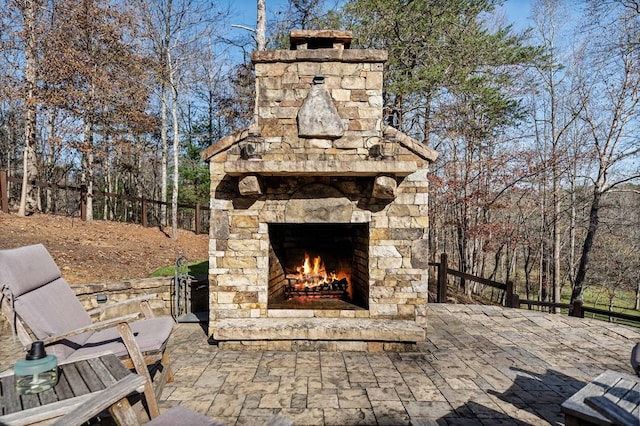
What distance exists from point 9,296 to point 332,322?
3174 millimetres

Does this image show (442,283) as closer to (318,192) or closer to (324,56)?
(318,192)

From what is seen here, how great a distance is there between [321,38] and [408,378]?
434cm

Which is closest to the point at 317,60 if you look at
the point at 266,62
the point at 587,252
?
the point at 266,62

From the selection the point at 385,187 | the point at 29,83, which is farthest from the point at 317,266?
the point at 29,83

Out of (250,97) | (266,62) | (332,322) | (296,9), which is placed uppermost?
(296,9)

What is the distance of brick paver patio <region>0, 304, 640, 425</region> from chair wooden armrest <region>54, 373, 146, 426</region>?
3.01 ft

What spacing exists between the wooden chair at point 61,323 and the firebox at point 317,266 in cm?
197

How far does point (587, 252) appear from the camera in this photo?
10.1 meters

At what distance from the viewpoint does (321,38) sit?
14.7 ft

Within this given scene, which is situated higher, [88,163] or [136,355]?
[88,163]

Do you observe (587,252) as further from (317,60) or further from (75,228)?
(75,228)

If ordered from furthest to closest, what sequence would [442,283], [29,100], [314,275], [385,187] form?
[29,100], [442,283], [314,275], [385,187]

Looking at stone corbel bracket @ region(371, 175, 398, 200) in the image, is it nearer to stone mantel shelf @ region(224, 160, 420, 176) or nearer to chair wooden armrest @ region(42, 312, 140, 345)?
stone mantel shelf @ region(224, 160, 420, 176)

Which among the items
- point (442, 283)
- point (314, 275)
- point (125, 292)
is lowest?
point (442, 283)
